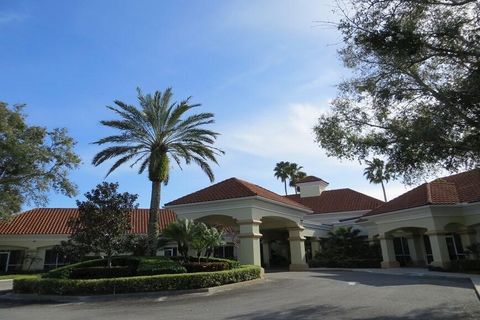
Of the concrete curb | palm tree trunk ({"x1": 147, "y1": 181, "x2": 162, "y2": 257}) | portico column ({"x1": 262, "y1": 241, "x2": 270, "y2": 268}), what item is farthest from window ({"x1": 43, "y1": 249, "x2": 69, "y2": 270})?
the concrete curb

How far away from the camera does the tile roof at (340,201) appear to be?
140ft

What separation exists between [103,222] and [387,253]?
21.6m

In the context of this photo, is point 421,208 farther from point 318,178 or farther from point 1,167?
point 1,167

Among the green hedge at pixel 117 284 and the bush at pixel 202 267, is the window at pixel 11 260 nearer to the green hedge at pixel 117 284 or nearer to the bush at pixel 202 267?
the green hedge at pixel 117 284

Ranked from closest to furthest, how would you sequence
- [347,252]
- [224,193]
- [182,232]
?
1. [182,232]
2. [224,193]
3. [347,252]

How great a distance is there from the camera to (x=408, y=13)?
1189 centimetres

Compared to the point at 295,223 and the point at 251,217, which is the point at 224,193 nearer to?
the point at 251,217

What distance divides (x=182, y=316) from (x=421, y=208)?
20.7 meters

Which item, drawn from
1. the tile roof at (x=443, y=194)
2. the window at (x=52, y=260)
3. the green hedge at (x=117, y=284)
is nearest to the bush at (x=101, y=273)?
the green hedge at (x=117, y=284)

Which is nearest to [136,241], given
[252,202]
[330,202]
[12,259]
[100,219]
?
[100,219]

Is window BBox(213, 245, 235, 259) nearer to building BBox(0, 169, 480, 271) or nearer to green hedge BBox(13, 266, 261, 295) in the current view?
building BBox(0, 169, 480, 271)

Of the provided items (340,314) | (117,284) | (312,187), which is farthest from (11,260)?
(340,314)

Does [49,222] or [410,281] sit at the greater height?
[49,222]

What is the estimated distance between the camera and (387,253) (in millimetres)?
30703
